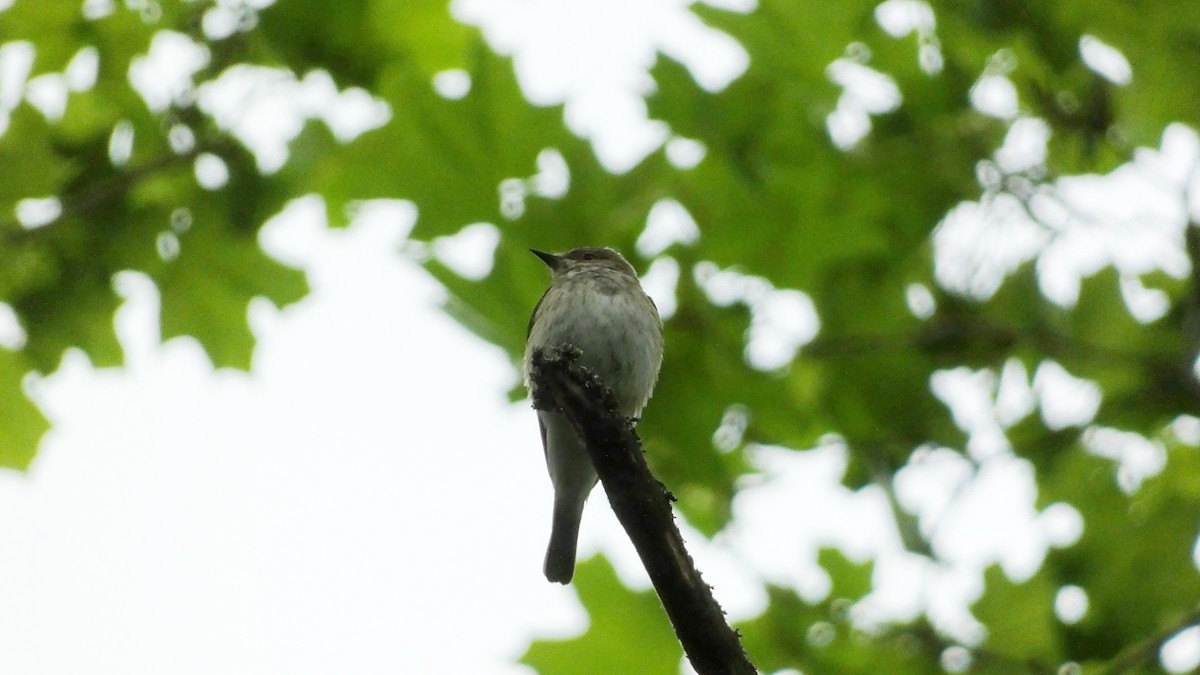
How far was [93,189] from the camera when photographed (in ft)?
20.1

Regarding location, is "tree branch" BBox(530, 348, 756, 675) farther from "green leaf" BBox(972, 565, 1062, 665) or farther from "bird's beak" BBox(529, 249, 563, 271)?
"green leaf" BBox(972, 565, 1062, 665)

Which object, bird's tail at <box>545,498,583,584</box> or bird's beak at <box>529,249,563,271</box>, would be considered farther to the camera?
bird's beak at <box>529,249,563,271</box>

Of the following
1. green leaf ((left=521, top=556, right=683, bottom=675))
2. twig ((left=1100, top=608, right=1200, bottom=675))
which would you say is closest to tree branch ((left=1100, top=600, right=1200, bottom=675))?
twig ((left=1100, top=608, right=1200, bottom=675))

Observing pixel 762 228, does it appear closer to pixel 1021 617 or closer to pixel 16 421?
pixel 1021 617

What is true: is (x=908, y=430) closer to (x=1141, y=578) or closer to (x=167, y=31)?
(x=1141, y=578)

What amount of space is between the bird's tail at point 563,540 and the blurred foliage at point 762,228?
65cm

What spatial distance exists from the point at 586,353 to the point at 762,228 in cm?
117

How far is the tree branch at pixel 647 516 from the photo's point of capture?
10.6 feet

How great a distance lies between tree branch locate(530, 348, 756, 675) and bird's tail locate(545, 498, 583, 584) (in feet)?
5.81

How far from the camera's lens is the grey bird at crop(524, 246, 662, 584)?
233 inches

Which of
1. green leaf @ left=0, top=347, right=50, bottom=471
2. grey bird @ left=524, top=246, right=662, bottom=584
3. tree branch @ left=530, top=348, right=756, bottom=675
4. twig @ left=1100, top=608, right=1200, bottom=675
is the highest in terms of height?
green leaf @ left=0, top=347, right=50, bottom=471

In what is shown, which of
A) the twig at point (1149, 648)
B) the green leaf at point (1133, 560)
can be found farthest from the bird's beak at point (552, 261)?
the twig at point (1149, 648)

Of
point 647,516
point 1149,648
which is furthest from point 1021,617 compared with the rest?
point 647,516

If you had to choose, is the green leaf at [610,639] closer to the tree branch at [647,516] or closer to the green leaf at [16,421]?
the tree branch at [647,516]
